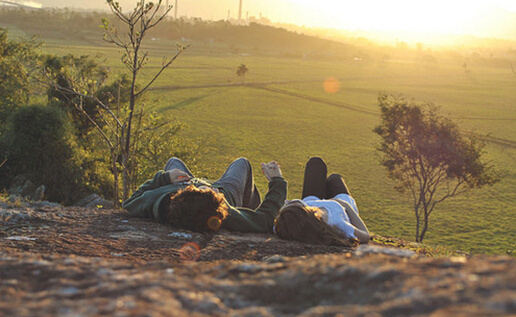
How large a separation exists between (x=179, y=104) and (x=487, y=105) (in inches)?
2306

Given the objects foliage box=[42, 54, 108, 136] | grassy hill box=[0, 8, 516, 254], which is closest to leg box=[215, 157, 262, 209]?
grassy hill box=[0, 8, 516, 254]

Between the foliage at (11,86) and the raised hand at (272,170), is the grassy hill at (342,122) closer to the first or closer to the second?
the raised hand at (272,170)

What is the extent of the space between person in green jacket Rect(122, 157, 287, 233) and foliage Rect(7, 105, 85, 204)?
16647 millimetres

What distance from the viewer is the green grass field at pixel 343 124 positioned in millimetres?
30016

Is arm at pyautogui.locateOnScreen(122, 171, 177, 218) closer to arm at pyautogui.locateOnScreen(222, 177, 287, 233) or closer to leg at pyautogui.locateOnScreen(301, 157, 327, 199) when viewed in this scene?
arm at pyautogui.locateOnScreen(222, 177, 287, 233)

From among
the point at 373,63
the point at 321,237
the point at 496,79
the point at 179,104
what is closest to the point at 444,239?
the point at 321,237

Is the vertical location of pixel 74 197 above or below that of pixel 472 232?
above

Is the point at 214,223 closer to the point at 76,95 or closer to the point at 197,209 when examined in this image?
the point at 197,209

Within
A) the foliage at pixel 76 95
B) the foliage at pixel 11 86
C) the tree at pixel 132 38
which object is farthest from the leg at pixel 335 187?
the foliage at pixel 11 86

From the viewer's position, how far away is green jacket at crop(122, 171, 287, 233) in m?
6.00

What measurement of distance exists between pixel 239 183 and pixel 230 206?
1.10m

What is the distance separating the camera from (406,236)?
86.9 ft

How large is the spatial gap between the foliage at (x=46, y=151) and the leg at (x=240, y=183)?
54.6ft

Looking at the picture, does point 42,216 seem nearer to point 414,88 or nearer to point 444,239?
point 444,239
